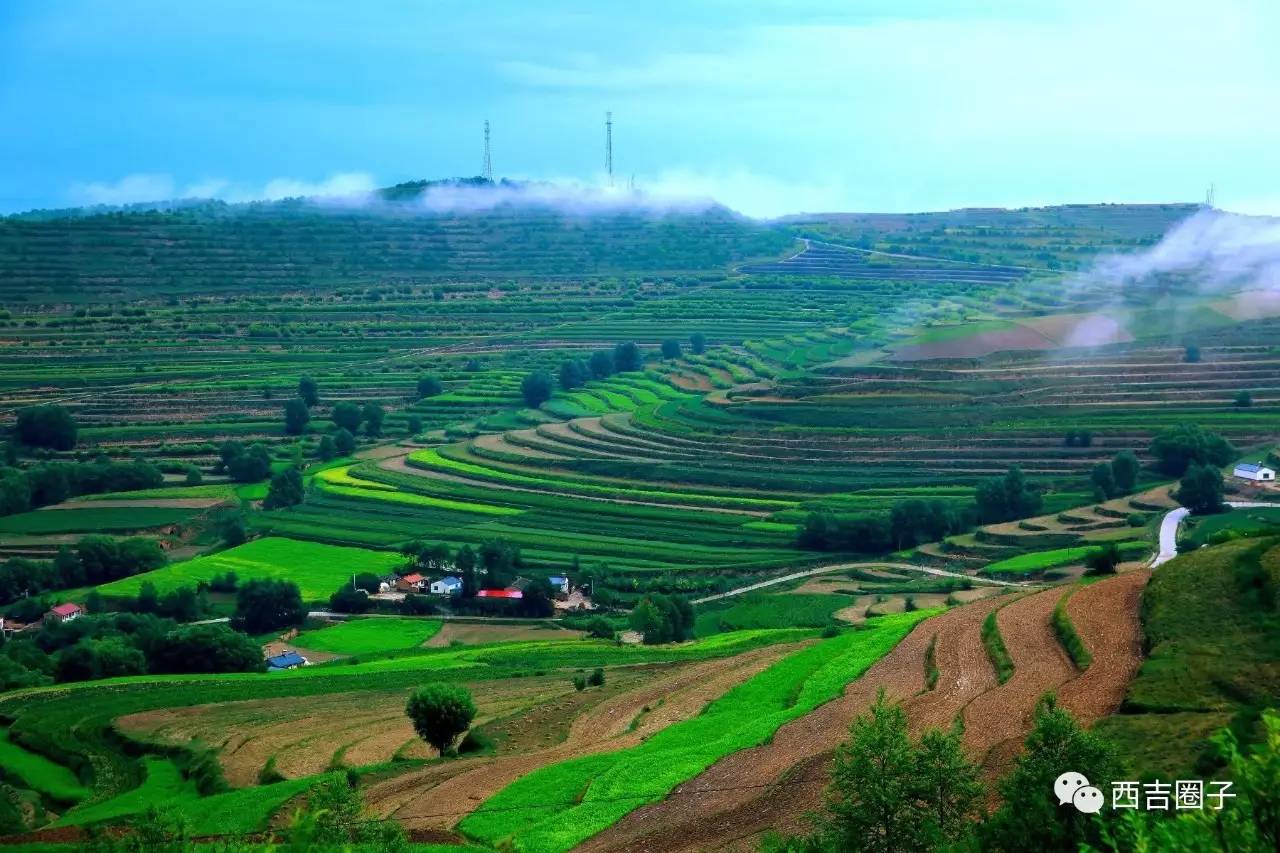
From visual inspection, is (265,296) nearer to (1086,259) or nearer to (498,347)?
(498,347)

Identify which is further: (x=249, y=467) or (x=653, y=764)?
(x=249, y=467)

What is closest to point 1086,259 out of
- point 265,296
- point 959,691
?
point 265,296

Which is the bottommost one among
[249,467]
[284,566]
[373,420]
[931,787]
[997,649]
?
[284,566]

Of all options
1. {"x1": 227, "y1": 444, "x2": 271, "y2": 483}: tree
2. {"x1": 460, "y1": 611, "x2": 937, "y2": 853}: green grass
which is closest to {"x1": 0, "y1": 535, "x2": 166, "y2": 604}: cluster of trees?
{"x1": 227, "y1": 444, "x2": 271, "y2": 483}: tree

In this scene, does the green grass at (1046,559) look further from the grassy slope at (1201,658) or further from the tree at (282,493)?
the tree at (282,493)

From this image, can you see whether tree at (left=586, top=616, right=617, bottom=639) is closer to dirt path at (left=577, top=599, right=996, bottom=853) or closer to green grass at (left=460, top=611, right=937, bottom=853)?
green grass at (left=460, top=611, right=937, bottom=853)

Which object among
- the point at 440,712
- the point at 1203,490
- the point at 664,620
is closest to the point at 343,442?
the point at 664,620

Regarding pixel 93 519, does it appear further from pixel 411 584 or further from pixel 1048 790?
pixel 1048 790
